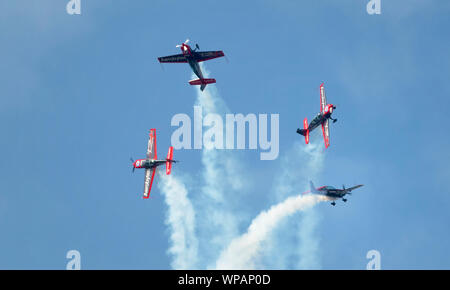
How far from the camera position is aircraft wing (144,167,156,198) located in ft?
379

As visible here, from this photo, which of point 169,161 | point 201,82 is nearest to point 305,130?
point 201,82

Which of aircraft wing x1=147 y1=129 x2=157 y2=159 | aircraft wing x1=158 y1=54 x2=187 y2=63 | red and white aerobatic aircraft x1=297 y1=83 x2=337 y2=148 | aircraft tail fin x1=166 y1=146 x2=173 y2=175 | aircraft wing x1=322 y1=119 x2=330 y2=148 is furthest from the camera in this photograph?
aircraft wing x1=322 y1=119 x2=330 y2=148

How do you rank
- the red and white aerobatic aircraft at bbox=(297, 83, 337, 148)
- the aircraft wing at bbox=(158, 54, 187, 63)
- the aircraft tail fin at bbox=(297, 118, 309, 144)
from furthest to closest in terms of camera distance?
the aircraft tail fin at bbox=(297, 118, 309, 144), the red and white aerobatic aircraft at bbox=(297, 83, 337, 148), the aircraft wing at bbox=(158, 54, 187, 63)

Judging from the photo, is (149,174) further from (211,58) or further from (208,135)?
(211,58)

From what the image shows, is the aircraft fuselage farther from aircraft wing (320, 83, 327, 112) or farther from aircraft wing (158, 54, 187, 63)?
aircraft wing (320, 83, 327, 112)

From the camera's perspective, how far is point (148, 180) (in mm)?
115688

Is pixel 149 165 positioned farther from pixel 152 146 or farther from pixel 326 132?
pixel 326 132

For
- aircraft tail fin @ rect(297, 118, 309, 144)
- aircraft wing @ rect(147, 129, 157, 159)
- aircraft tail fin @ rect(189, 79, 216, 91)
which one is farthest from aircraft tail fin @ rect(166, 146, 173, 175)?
aircraft tail fin @ rect(297, 118, 309, 144)

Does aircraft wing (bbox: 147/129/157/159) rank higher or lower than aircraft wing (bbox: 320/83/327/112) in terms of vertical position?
lower

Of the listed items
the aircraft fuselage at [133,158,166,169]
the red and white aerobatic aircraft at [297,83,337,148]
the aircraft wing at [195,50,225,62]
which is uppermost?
the aircraft wing at [195,50,225,62]
